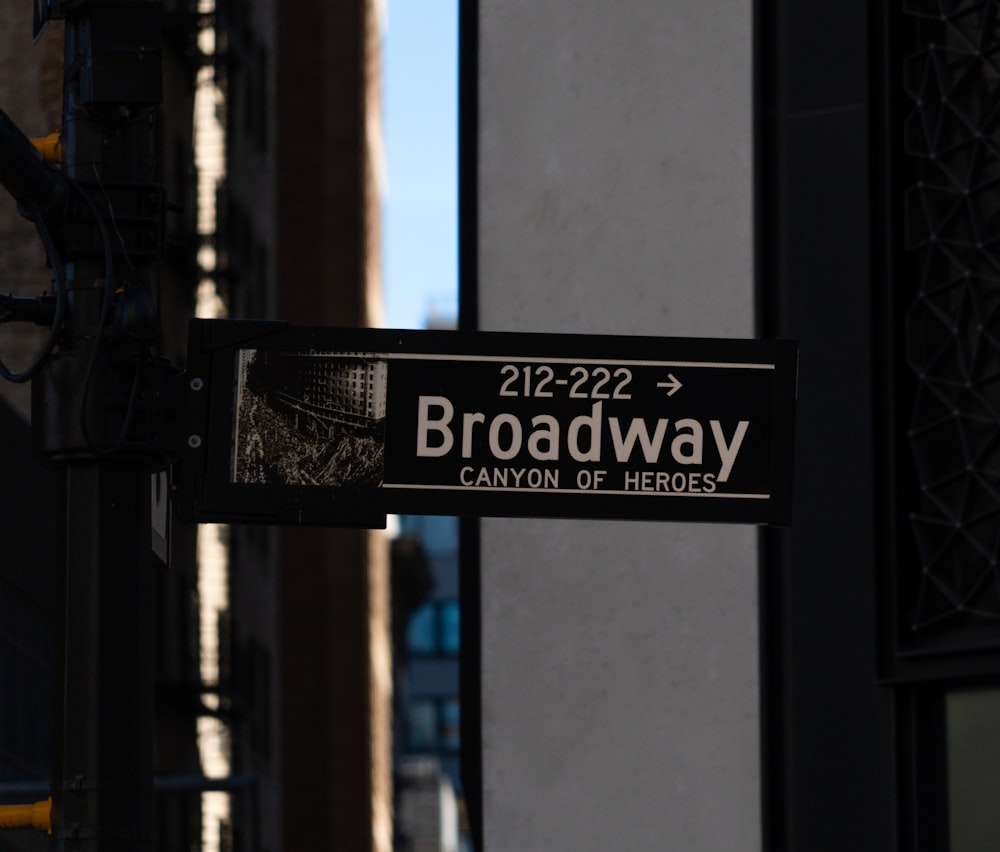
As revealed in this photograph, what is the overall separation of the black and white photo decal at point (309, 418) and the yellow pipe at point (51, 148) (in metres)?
0.84

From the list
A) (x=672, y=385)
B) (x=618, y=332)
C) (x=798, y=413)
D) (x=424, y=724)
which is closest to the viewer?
(x=672, y=385)

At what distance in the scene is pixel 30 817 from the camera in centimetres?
517

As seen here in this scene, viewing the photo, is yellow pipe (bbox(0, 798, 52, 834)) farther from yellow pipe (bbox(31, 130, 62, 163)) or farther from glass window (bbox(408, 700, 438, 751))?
glass window (bbox(408, 700, 438, 751))

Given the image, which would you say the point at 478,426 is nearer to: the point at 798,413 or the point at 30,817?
the point at 30,817

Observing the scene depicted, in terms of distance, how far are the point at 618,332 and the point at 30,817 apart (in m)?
7.15

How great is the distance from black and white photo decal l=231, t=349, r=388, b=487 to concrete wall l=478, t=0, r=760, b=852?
6.08 meters

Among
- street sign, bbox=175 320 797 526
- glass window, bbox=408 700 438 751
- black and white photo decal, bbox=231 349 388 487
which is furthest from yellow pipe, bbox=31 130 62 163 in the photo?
glass window, bbox=408 700 438 751

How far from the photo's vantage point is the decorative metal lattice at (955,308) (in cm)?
1041

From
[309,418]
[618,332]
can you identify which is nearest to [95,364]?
[309,418]

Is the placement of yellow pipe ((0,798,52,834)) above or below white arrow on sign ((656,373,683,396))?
below

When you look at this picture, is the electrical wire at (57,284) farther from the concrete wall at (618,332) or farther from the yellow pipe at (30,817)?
the concrete wall at (618,332)

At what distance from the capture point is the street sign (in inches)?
213

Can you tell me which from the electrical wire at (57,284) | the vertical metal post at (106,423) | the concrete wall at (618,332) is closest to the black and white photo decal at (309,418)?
the vertical metal post at (106,423)

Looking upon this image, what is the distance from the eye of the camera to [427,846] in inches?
4272
